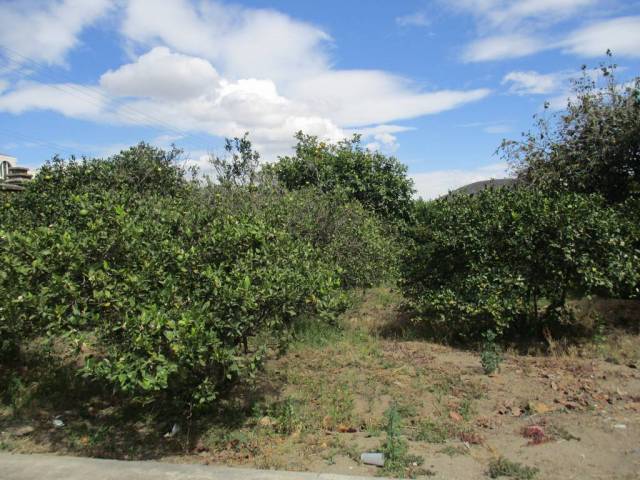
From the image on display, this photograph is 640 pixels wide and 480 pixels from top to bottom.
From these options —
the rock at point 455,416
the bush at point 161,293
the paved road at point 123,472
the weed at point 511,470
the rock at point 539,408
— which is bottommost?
the weed at point 511,470

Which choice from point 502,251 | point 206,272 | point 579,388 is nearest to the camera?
point 206,272

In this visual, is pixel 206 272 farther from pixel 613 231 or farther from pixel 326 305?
pixel 613 231

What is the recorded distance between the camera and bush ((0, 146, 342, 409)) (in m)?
3.85

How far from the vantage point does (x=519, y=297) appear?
20.9 feet

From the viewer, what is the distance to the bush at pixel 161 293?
3846 mm

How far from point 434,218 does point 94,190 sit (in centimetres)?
487

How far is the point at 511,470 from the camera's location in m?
3.64

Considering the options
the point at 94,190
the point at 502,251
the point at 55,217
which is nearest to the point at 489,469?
the point at 502,251

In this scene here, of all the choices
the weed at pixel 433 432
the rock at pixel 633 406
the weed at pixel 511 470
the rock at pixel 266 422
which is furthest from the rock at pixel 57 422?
the rock at pixel 633 406

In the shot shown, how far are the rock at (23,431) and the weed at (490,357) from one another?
453 centimetres

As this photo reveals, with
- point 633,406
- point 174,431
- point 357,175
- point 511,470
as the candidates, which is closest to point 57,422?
point 174,431

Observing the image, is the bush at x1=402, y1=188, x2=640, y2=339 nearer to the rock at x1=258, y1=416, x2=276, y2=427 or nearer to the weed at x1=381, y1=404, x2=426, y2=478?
the weed at x1=381, y1=404, x2=426, y2=478

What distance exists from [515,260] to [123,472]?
195 inches

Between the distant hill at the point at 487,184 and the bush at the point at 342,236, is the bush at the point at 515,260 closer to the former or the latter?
the distant hill at the point at 487,184
